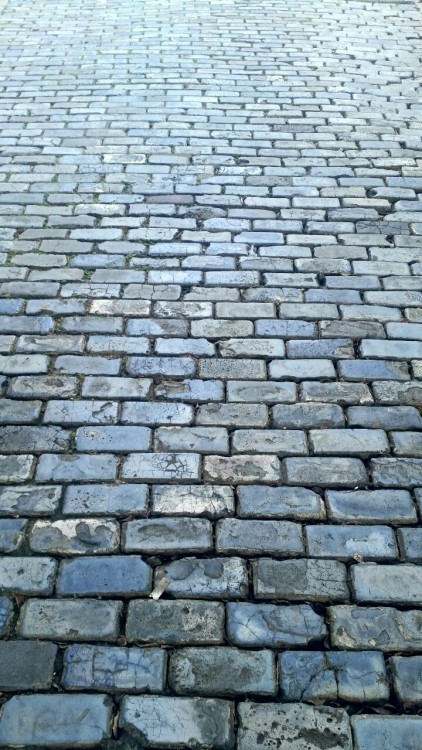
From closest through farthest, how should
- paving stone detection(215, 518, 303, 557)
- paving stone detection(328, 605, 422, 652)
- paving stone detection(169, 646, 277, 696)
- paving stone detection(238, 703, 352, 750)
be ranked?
paving stone detection(238, 703, 352, 750)
paving stone detection(169, 646, 277, 696)
paving stone detection(328, 605, 422, 652)
paving stone detection(215, 518, 303, 557)

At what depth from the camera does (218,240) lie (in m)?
3.64

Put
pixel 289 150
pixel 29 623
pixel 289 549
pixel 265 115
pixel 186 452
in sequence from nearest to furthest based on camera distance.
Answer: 1. pixel 29 623
2. pixel 289 549
3. pixel 186 452
4. pixel 289 150
5. pixel 265 115

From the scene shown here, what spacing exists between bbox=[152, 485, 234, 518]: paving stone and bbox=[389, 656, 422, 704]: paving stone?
694 mm

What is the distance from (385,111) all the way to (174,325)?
3125mm

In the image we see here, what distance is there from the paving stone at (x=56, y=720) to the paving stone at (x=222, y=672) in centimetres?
22

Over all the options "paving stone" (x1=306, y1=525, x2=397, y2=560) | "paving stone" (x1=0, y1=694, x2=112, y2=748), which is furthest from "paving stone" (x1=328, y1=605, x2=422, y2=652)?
"paving stone" (x1=0, y1=694, x2=112, y2=748)

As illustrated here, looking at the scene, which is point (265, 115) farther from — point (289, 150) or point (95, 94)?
point (95, 94)

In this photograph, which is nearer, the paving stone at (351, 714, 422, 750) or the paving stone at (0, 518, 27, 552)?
the paving stone at (351, 714, 422, 750)

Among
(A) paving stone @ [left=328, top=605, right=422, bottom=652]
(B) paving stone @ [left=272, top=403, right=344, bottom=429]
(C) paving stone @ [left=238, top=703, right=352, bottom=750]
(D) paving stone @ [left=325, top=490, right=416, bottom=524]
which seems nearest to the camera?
(C) paving stone @ [left=238, top=703, right=352, bottom=750]

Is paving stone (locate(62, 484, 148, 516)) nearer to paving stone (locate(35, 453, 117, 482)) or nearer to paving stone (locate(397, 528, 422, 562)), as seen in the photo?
paving stone (locate(35, 453, 117, 482))

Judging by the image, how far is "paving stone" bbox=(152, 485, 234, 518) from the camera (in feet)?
7.39

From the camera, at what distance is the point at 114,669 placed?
72.9 inches

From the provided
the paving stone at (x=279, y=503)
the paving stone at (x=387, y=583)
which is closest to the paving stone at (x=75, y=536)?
the paving stone at (x=279, y=503)

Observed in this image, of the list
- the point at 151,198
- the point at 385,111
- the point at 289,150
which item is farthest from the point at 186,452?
the point at 385,111
